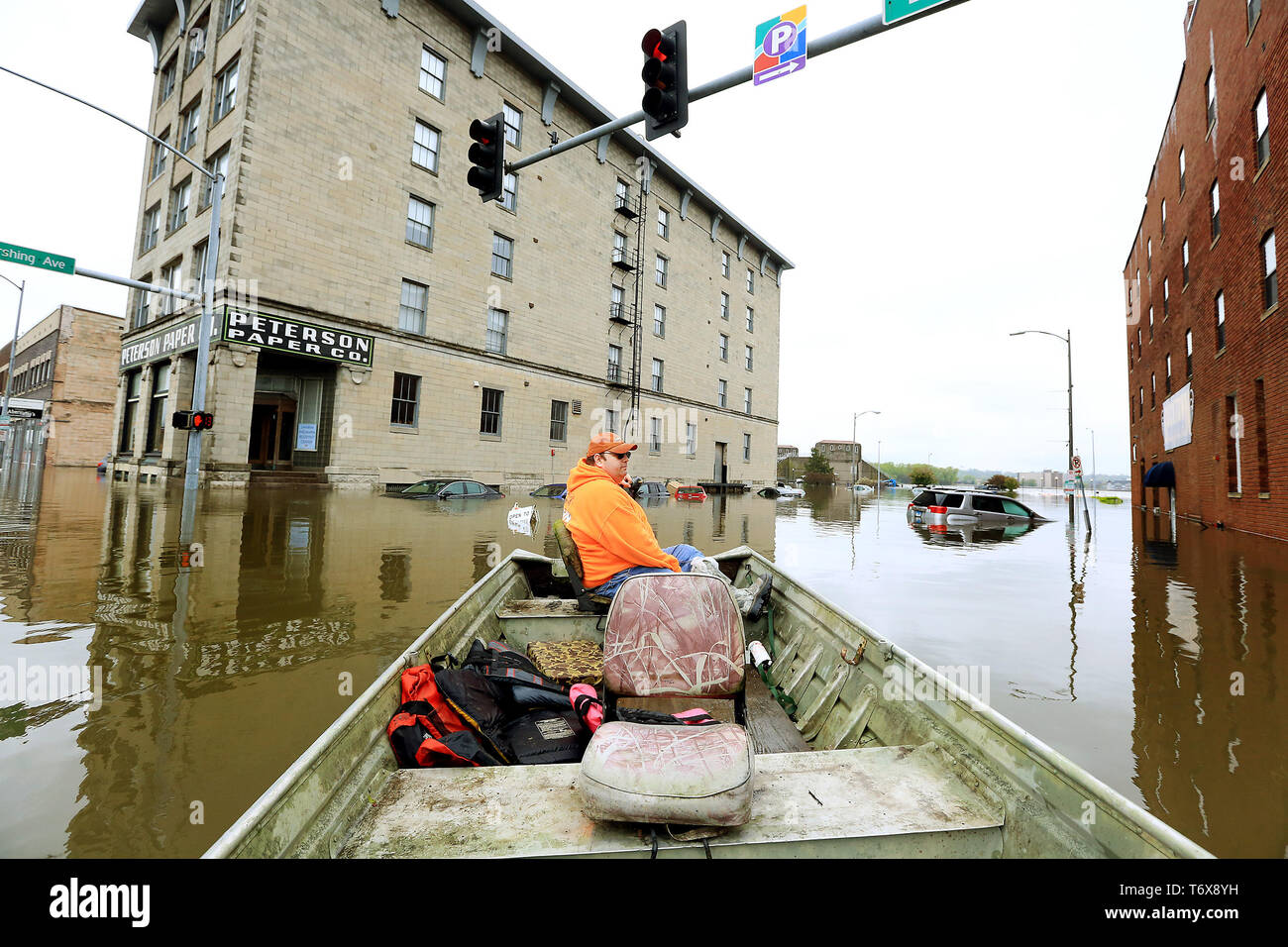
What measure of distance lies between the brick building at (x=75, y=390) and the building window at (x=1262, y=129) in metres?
54.9

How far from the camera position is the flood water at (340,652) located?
10.1 ft

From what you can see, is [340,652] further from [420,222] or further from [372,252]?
[420,222]

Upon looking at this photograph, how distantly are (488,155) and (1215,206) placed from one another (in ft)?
64.6

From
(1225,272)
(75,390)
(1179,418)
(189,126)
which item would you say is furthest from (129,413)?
(1179,418)

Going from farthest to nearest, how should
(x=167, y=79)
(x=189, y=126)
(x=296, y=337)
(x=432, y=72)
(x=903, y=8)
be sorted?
(x=167, y=79) < (x=432, y=72) < (x=189, y=126) < (x=296, y=337) < (x=903, y=8)

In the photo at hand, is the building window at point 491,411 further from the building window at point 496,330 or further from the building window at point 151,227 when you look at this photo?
the building window at point 151,227

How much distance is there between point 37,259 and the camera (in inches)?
496

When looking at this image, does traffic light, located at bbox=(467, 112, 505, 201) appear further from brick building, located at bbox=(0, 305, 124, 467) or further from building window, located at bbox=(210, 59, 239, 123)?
brick building, located at bbox=(0, 305, 124, 467)

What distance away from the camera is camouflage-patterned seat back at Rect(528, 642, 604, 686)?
4.21 m

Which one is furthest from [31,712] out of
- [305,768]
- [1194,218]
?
[1194,218]

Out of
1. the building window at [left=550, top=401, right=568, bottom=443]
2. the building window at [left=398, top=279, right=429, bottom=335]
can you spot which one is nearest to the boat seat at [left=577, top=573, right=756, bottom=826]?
the building window at [left=398, top=279, right=429, bottom=335]

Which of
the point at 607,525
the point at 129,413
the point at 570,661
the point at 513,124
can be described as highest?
the point at 513,124

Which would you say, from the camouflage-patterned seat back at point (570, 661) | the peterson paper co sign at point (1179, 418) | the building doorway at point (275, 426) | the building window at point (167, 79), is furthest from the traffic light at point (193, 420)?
the peterson paper co sign at point (1179, 418)
